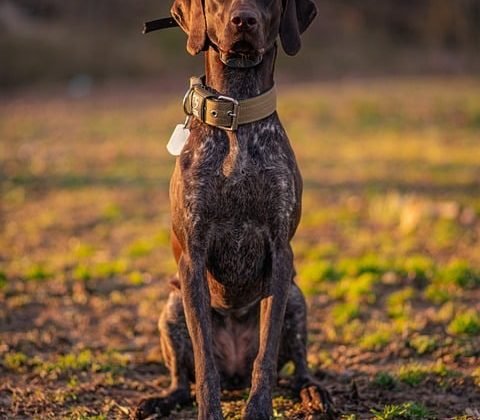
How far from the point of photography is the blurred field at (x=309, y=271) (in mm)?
5504

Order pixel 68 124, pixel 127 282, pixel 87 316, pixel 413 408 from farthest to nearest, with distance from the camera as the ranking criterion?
pixel 68 124
pixel 127 282
pixel 87 316
pixel 413 408

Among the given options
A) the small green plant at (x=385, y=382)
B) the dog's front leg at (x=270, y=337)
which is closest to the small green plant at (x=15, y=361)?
the dog's front leg at (x=270, y=337)

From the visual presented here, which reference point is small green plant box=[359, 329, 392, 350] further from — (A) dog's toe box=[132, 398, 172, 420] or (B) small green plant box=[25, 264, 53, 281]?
(B) small green plant box=[25, 264, 53, 281]

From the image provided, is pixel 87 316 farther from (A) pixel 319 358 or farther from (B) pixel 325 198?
(B) pixel 325 198

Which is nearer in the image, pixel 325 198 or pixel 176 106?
pixel 325 198

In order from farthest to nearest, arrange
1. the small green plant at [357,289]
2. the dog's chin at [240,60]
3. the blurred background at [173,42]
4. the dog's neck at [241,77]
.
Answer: the blurred background at [173,42], the small green plant at [357,289], the dog's neck at [241,77], the dog's chin at [240,60]

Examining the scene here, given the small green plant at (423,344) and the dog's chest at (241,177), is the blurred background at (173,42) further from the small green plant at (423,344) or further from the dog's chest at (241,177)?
the dog's chest at (241,177)

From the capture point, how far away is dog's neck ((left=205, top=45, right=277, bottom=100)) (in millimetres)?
4633

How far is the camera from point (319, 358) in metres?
6.16

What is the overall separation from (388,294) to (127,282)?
2.37 m

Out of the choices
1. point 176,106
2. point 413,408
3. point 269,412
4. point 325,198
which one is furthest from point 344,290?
point 176,106

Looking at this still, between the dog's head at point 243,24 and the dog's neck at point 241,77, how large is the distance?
58 mm

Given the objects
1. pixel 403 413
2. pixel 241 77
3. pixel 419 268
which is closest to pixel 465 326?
pixel 419 268

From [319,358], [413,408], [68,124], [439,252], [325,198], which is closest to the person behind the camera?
[413,408]
